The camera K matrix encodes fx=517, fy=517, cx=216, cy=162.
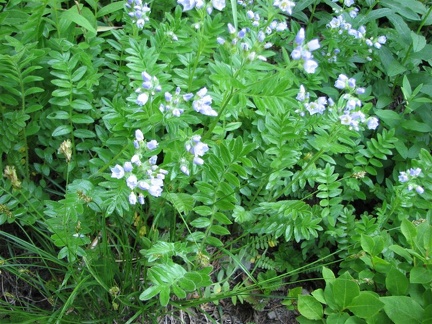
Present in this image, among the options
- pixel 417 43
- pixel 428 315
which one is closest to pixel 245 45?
pixel 428 315

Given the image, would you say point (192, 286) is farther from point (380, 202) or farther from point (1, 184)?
point (380, 202)

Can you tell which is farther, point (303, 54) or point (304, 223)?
point (304, 223)

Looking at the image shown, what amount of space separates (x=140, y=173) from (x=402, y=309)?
1.27 meters

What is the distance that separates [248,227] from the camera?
8.59ft

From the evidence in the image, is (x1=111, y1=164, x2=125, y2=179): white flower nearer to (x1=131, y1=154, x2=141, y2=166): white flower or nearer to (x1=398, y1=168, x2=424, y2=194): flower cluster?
(x1=131, y1=154, x2=141, y2=166): white flower

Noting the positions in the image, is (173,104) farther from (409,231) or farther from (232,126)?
(409,231)

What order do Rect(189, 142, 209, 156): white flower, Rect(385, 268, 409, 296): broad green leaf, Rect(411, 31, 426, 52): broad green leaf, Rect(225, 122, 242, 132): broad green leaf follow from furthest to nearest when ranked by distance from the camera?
Rect(411, 31, 426, 52): broad green leaf
Rect(225, 122, 242, 132): broad green leaf
Rect(385, 268, 409, 296): broad green leaf
Rect(189, 142, 209, 156): white flower

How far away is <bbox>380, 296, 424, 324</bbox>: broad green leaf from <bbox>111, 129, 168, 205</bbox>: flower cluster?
112cm

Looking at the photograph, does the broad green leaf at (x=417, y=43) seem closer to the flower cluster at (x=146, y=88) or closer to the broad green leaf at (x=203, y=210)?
the broad green leaf at (x=203, y=210)

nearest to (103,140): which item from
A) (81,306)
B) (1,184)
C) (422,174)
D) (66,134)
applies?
(66,134)

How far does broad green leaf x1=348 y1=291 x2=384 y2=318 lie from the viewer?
7.16 ft

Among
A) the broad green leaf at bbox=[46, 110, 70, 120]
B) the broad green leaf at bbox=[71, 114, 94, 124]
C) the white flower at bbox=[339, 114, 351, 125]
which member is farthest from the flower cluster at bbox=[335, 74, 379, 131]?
the broad green leaf at bbox=[46, 110, 70, 120]

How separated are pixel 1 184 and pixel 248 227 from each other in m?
1.19

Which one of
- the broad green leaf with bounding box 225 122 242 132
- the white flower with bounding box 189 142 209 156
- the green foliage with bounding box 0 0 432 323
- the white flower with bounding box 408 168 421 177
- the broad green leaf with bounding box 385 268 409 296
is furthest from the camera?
the white flower with bounding box 408 168 421 177
